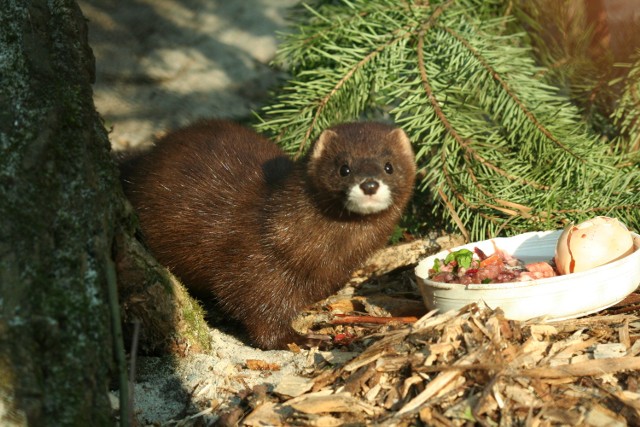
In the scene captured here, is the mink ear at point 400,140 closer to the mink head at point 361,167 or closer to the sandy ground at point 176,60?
the mink head at point 361,167

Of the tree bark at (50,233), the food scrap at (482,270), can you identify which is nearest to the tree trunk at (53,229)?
the tree bark at (50,233)

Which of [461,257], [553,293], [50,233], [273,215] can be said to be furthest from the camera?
[273,215]

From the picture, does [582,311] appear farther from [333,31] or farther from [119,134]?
[119,134]

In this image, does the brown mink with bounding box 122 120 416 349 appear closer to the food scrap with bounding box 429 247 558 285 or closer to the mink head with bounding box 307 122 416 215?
the mink head with bounding box 307 122 416 215

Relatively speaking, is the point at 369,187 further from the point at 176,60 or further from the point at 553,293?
the point at 176,60

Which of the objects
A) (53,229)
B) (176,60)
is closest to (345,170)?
(53,229)
